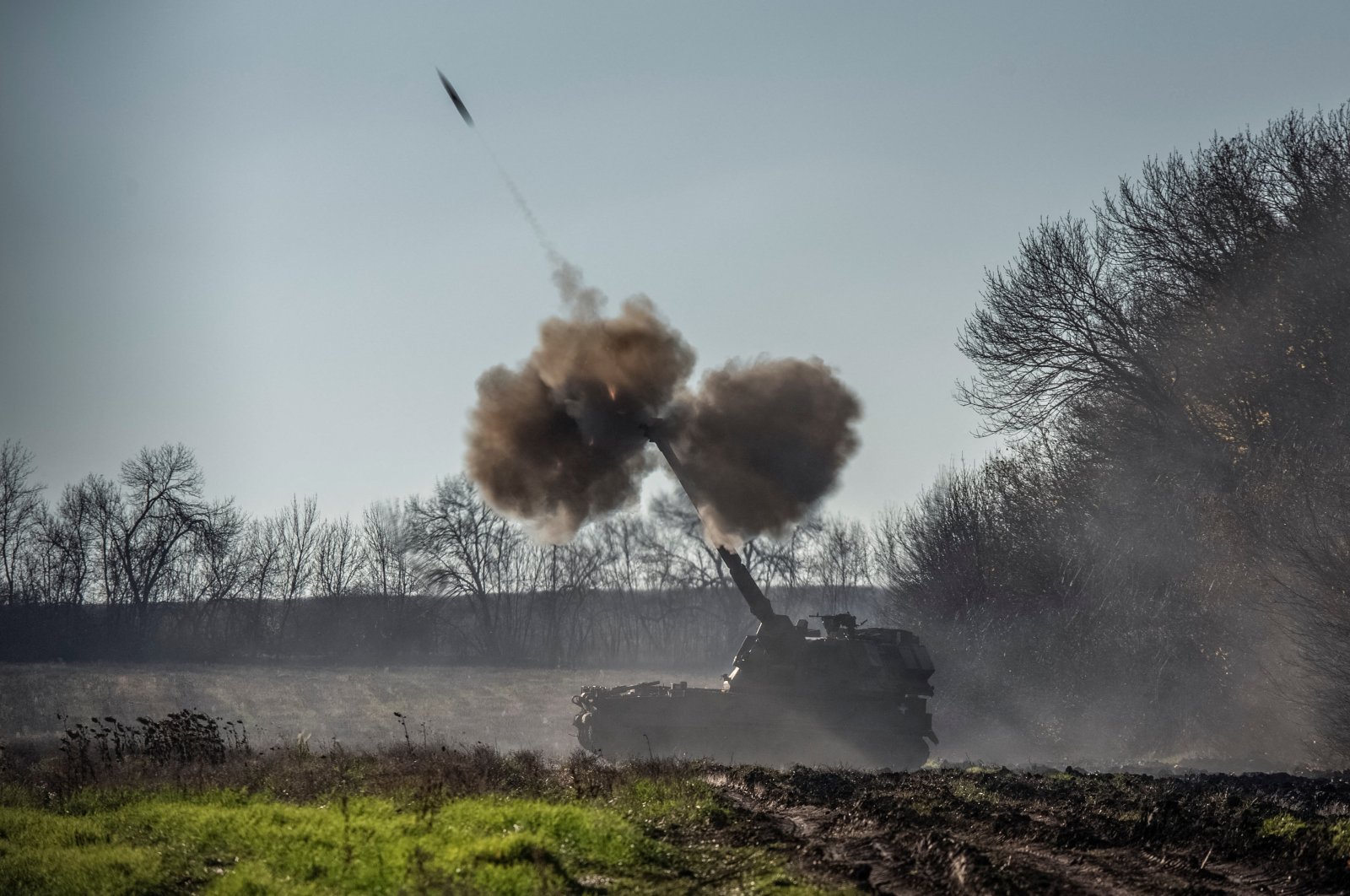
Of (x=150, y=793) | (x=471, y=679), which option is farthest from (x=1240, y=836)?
(x=471, y=679)

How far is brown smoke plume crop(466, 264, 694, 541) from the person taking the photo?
76.7ft

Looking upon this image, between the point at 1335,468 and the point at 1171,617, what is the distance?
24.5ft

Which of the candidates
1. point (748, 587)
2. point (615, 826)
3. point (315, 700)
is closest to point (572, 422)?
point (748, 587)

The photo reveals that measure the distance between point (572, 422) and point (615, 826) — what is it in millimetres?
13275

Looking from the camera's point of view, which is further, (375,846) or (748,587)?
(748,587)

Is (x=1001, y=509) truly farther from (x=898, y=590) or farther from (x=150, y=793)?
(x=150, y=793)

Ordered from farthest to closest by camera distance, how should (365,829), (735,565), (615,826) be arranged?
(735,565) < (615,826) < (365,829)

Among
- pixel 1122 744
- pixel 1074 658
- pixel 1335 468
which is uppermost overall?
pixel 1335 468

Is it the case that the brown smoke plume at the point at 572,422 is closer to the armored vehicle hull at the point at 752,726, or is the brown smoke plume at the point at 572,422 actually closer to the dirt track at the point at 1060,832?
the armored vehicle hull at the point at 752,726

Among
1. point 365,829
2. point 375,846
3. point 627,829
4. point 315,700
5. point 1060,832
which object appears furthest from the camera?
point 315,700

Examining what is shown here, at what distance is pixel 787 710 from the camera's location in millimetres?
23172

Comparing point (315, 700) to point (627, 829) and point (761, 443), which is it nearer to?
point (761, 443)

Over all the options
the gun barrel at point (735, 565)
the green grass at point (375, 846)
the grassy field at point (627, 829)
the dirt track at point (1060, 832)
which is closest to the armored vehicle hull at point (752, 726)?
the gun barrel at point (735, 565)

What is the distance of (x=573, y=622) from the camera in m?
76.9
